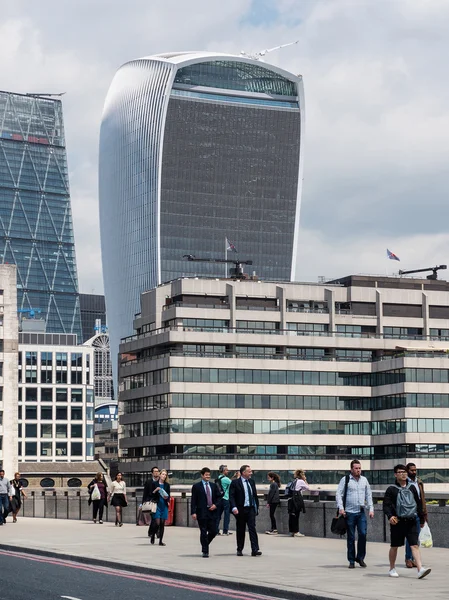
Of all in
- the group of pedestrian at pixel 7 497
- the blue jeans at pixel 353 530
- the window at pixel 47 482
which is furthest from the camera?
the window at pixel 47 482

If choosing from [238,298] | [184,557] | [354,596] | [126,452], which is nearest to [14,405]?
[126,452]

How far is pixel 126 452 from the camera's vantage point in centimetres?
16812

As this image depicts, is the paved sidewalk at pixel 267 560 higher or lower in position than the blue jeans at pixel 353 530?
lower

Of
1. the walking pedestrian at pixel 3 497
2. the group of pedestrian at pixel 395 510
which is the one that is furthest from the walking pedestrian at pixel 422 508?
the walking pedestrian at pixel 3 497

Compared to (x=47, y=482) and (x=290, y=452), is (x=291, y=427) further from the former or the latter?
(x=47, y=482)

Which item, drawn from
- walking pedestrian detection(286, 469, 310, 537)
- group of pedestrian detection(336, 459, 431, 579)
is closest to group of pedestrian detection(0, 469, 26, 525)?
walking pedestrian detection(286, 469, 310, 537)

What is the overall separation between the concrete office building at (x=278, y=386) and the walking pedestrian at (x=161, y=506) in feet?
348

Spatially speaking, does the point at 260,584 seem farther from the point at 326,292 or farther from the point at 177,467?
the point at 326,292

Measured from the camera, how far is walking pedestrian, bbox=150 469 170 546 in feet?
127

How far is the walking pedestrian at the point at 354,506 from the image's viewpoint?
30.4 meters

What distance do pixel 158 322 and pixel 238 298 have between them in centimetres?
1115

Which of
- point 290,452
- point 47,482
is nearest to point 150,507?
point 290,452

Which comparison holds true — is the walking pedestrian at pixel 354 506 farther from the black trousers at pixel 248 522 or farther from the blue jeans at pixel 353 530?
the black trousers at pixel 248 522

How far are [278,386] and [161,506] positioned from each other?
372 feet
